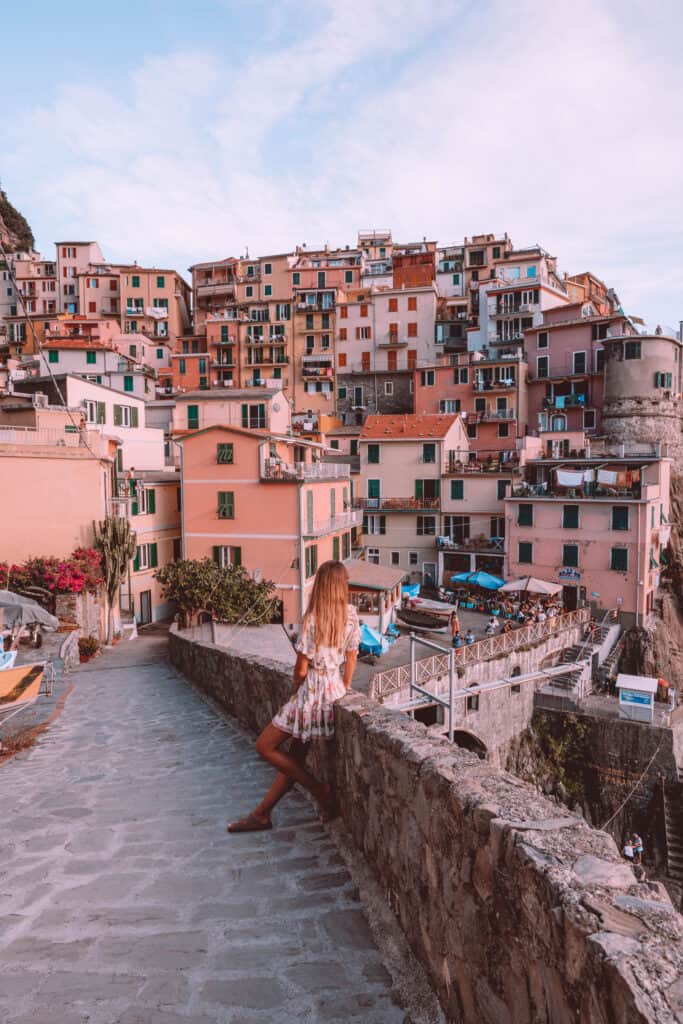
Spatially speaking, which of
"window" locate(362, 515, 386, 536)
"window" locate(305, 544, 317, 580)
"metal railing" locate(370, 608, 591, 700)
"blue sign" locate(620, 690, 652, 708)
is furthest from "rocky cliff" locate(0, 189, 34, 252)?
"blue sign" locate(620, 690, 652, 708)

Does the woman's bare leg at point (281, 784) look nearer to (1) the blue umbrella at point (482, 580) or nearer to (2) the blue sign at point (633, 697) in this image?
(2) the blue sign at point (633, 697)

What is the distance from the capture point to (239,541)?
3189cm

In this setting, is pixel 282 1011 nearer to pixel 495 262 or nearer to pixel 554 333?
pixel 554 333

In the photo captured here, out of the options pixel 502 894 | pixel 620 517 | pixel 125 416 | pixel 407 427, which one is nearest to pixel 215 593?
pixel 125 416

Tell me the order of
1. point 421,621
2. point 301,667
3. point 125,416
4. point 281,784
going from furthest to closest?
point 125,416
point 421,621
point 281,784
point 301,667

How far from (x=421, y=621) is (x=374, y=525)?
1252cm

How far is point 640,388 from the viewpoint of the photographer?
47156 mm

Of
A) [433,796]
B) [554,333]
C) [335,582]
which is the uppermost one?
[554,333]

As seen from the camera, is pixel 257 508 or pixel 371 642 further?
pixel 257 508

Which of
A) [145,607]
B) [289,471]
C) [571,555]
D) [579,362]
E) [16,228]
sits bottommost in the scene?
[145,607]

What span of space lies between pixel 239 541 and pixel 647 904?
99.8ft

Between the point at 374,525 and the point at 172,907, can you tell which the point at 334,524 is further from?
the point at 172,907

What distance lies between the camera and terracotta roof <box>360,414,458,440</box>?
42969 mm

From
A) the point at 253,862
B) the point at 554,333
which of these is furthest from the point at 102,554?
the point at 554,333
